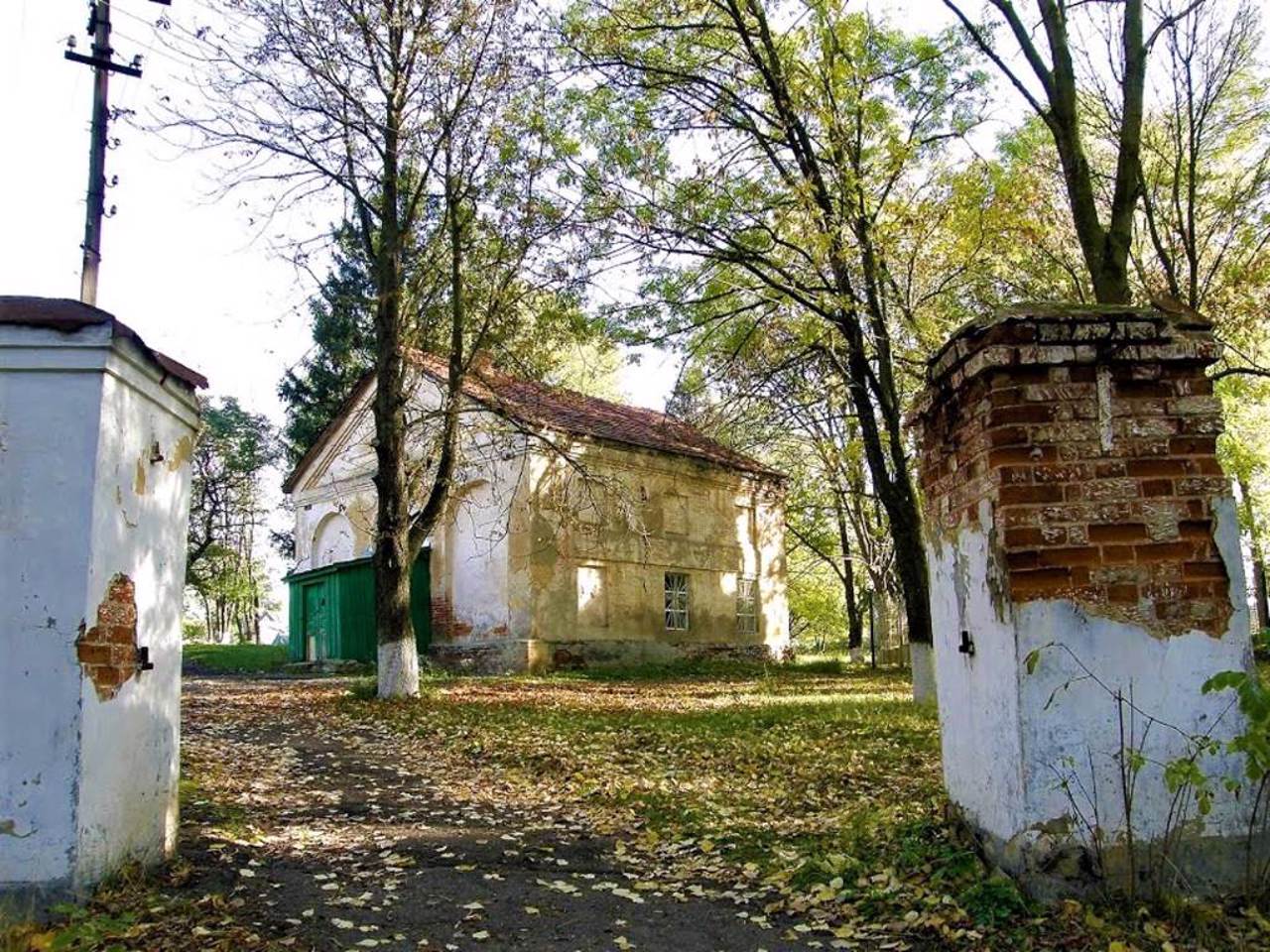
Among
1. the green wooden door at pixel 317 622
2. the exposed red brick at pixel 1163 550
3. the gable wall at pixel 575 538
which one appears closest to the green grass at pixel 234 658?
the green wooden door at pixel 317 622

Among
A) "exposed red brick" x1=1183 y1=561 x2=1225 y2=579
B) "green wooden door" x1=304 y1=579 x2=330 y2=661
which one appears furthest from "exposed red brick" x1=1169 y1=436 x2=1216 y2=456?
"green wooden door" x1=304 y1=579 x2=330 y2=661

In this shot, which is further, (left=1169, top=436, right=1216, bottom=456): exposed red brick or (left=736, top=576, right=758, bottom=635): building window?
(left=736, top=576, right=758, bottom=635): building window

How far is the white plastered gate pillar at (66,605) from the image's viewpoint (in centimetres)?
414

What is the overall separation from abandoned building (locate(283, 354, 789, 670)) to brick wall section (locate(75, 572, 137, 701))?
10.8m

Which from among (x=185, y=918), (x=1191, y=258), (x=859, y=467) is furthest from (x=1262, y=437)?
(x=185, y=918)

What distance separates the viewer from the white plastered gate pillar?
13.6ft

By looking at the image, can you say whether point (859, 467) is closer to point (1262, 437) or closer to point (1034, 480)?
point (1262, 437)

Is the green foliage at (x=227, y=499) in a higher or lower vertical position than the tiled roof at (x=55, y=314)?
higher

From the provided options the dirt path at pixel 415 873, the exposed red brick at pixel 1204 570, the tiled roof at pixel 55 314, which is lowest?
the dirt path at pixel 415 873

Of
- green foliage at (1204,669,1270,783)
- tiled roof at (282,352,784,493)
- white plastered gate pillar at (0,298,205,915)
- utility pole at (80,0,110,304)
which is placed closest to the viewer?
green foliage at (1204,669,1270,783)

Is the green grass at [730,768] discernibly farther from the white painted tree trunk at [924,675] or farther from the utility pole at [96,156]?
the utility pole at [96,156]

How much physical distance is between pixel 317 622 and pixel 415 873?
1753 cm

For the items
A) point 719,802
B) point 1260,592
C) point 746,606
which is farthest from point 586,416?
point 1260,592

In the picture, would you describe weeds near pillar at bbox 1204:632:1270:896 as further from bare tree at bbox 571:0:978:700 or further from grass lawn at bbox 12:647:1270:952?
bare tree at bbox 571:0:978:700
